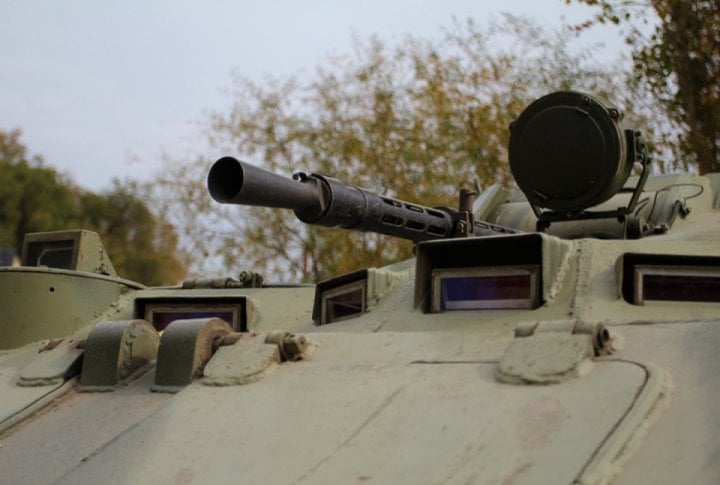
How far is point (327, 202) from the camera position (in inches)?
237

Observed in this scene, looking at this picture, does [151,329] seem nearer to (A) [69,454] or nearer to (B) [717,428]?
(A) [69,454]

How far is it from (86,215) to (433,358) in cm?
2574

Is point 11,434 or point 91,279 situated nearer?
point 11,434

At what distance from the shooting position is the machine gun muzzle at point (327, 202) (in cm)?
538

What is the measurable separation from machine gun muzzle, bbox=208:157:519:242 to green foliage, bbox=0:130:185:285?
65.7ft

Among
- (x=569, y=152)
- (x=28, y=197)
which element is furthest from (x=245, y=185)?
(x=28, y=197)

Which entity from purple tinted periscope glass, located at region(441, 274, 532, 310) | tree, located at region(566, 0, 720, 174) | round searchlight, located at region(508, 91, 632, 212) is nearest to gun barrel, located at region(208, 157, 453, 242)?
round searchlight, located at region(508, 91, 632, 212)

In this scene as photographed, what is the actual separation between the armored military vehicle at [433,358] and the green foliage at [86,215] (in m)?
19.7

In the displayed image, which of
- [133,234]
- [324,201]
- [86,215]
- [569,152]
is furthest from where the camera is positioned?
[86,215]

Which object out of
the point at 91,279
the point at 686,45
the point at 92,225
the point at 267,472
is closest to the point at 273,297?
the point at 91,279

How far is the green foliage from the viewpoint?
89.5 ft

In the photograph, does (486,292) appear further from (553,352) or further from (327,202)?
(553,352)

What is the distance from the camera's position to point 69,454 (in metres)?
4.82

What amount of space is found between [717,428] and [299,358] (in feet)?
6.39
